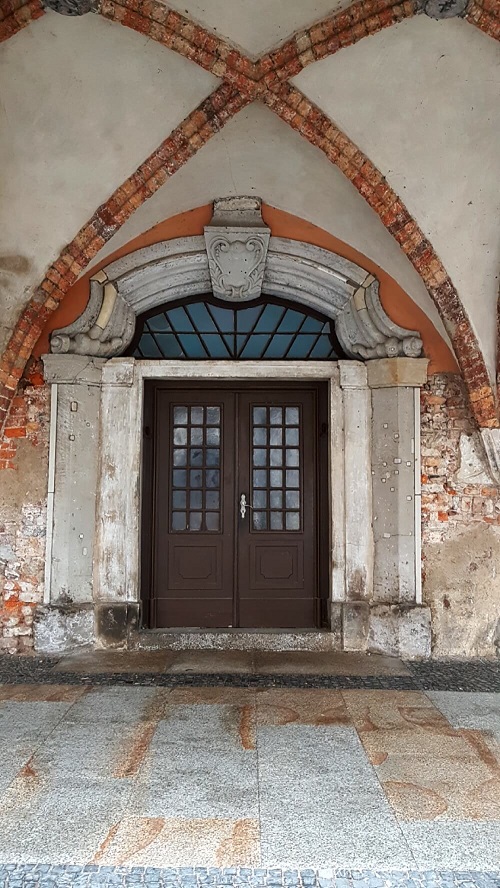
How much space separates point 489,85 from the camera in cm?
453

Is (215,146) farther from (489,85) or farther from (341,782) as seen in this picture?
(341,782)

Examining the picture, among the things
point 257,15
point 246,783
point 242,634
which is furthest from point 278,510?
point 257,15

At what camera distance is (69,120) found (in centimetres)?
480

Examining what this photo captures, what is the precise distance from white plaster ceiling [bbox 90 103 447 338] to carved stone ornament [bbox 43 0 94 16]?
1.35m

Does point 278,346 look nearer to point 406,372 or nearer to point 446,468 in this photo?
Result: point 406,372

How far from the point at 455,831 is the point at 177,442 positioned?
4141 mm

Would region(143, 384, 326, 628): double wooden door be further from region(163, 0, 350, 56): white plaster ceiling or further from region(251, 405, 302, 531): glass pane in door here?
region(163, 0, 350, 56): white plaster ceiling

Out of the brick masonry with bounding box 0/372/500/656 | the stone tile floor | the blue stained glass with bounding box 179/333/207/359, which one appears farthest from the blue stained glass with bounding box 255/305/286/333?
the stone tile floor

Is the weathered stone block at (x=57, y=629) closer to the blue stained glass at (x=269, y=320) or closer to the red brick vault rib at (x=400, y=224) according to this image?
the blue stained glass at (x=269, y=320)

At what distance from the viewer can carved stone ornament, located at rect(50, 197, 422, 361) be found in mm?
5844

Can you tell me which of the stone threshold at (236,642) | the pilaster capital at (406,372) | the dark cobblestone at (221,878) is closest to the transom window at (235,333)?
the pilaster capital at (406,372)

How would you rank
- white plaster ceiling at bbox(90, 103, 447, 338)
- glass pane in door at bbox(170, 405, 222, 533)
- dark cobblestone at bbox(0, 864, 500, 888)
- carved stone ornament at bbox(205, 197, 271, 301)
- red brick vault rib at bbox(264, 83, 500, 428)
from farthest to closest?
glass pane in door at bbox(170, 405, 222, 533)
carved stone ornament at bbox(205, 197, 271, 301)
white plaster ceiling at bbox(90, 103, 447, 338)
red brick vault rib at bbox(264, 83, 500, 428)
dark cobblestone at bbox(0, 864, 500, 888)

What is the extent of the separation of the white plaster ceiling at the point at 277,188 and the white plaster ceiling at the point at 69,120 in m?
0.56

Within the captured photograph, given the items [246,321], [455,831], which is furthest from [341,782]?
[246,321]
